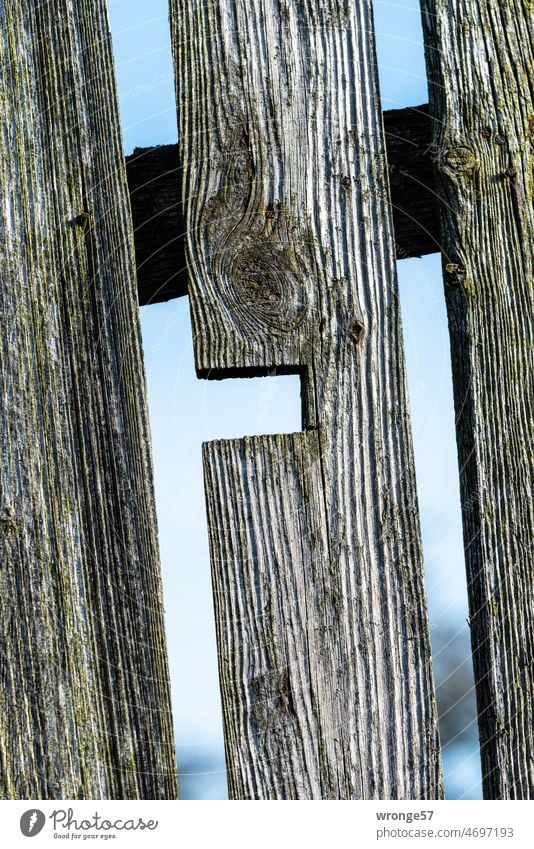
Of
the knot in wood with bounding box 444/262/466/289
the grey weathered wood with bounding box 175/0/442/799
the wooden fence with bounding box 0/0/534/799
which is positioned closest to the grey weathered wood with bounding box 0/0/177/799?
the wooden fence with bounding box 0/0/534/799

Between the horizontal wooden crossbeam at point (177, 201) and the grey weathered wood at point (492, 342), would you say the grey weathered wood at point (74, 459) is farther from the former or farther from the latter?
the grey weathered wood at point (492, 342)

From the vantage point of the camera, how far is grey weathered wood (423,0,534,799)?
59.5 inches

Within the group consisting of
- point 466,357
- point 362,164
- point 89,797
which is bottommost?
point 89,797

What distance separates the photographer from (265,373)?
4.93 ft

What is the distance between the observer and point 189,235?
1.49 meters

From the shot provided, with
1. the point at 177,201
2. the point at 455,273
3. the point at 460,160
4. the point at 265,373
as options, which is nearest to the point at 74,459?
the point at 265,373

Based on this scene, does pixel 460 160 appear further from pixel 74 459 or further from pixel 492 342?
pixel 74 459

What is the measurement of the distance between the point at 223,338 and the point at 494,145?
0.65 metres

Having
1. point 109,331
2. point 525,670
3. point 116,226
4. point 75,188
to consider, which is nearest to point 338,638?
point 525,670

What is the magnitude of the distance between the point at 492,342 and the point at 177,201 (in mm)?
653

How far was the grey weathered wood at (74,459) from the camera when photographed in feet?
4.86

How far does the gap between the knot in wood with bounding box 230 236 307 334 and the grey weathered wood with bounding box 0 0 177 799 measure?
0.66 feet

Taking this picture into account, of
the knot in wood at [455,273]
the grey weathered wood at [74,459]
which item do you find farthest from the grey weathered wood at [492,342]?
the grey weathered wood at [74,459]

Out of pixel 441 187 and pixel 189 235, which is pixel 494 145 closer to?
pixel 441 187
